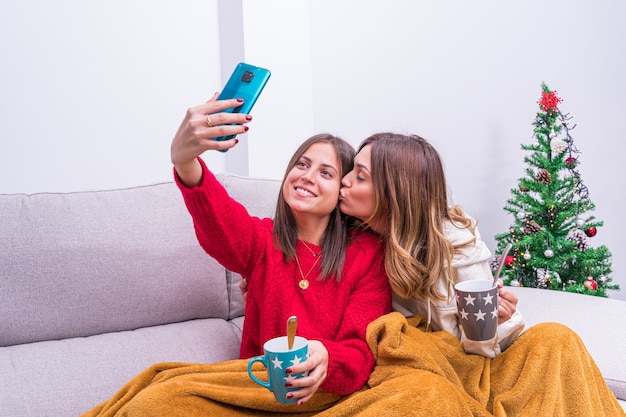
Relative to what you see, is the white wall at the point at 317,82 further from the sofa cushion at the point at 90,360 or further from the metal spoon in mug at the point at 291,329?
the metal spoon in mug at the point at 291,329

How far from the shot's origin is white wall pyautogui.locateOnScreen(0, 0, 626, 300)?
2486 millimetres

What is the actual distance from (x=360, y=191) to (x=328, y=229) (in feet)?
0.48

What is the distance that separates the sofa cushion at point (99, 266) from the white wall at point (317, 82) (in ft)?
2.70

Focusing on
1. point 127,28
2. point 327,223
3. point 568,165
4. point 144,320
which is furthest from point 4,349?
point 568,165

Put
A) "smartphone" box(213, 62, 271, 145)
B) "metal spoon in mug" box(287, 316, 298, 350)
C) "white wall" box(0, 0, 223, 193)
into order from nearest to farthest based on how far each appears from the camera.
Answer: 1. "metal spoon in mug" box(287, 316, 298, 350)
2. "smartphone" box(213, 62, 271, 145)
3. "white wall" box(0, 0, 223, 193)

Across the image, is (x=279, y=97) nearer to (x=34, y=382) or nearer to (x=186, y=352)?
(x=186, y=352)

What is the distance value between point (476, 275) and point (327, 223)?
409mm

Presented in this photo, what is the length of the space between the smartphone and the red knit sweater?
194 millimetres

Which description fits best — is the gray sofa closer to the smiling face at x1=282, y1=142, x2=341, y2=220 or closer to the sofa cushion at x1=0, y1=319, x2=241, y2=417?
the sofa cushion at x1=0, y1=319, x2=241, y2=417

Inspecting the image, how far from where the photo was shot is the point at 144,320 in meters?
1.76

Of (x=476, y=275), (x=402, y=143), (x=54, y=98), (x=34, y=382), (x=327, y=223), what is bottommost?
(x=34, y=382)

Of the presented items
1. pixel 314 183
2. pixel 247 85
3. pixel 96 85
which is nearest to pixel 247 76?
pixel 247 85

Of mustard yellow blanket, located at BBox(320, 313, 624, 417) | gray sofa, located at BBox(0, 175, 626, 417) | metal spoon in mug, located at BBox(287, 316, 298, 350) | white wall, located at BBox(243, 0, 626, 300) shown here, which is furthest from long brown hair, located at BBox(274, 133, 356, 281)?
white wall, located at BBox(243, 0, 626, 300)

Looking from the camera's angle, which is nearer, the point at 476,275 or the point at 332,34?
the point at 476,275
